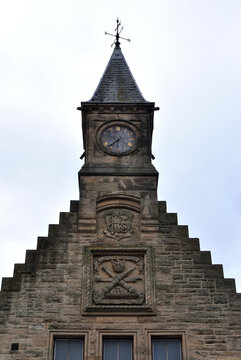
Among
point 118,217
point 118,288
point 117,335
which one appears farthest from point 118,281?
point 118,217

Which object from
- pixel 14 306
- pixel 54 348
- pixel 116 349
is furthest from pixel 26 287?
pixel 116 349

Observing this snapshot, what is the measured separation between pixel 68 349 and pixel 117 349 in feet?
4.36

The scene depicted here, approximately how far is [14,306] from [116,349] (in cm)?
306

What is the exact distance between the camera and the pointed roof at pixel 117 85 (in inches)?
896

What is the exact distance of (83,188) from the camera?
2042 centimetres

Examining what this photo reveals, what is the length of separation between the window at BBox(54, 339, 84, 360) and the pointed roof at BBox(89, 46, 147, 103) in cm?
838

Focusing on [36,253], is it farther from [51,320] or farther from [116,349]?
[116,349]

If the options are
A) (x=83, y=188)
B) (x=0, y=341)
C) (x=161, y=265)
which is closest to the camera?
(x=0, y=341)

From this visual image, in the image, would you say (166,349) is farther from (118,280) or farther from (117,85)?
(117,85)

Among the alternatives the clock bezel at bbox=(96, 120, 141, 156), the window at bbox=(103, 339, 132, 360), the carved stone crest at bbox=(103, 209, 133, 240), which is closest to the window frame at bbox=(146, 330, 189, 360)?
the window at bbox=(103, 339, 132, 360)

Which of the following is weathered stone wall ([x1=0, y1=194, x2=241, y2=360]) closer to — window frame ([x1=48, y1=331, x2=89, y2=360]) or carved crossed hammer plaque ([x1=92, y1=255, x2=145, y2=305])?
window frame ([x1=48, y1=331, x2=89, y2=360])

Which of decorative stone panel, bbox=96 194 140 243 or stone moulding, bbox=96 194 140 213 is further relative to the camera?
stone moulding, bbox=96 194 140 213

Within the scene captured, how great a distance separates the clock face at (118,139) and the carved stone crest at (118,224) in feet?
7.63

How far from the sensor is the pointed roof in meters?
22.8
